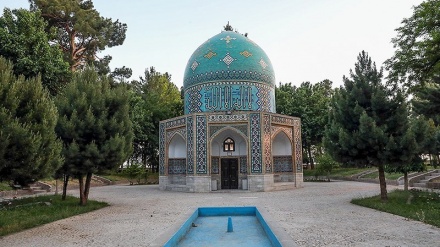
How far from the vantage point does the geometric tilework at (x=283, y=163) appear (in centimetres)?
2352

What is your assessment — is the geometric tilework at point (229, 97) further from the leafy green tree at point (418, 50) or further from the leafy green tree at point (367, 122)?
the leafy green tree at point (367, 122)

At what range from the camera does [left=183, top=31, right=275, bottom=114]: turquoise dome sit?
2381cm

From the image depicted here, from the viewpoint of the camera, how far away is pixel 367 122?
12016 mm

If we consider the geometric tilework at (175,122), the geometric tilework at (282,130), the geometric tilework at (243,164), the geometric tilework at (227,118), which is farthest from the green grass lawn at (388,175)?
the geometric tilework at (175,122)

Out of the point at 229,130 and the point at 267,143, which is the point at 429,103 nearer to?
the point at 267,143

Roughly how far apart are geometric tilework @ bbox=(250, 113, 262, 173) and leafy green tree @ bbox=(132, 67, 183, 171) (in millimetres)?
13445

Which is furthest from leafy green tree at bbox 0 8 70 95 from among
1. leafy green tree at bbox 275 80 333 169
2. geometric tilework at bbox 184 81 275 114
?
leafy green tree at bbox 275 80 333 169

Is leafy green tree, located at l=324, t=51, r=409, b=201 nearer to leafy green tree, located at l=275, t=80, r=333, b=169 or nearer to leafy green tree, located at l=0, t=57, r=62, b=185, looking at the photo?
leafy green tree, located at l=0, t=57, r=62, b=185

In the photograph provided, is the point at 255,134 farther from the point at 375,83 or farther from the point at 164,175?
the point at 375,83

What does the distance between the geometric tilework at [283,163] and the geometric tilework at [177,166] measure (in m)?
6.46

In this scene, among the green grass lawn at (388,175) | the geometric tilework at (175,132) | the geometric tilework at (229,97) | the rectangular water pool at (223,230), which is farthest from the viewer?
the green grass lawn at (388,175)

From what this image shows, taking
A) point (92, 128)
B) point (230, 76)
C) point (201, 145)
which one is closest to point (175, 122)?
point (201, 145)

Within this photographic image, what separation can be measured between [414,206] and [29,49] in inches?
735

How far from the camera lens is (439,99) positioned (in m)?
11.5
